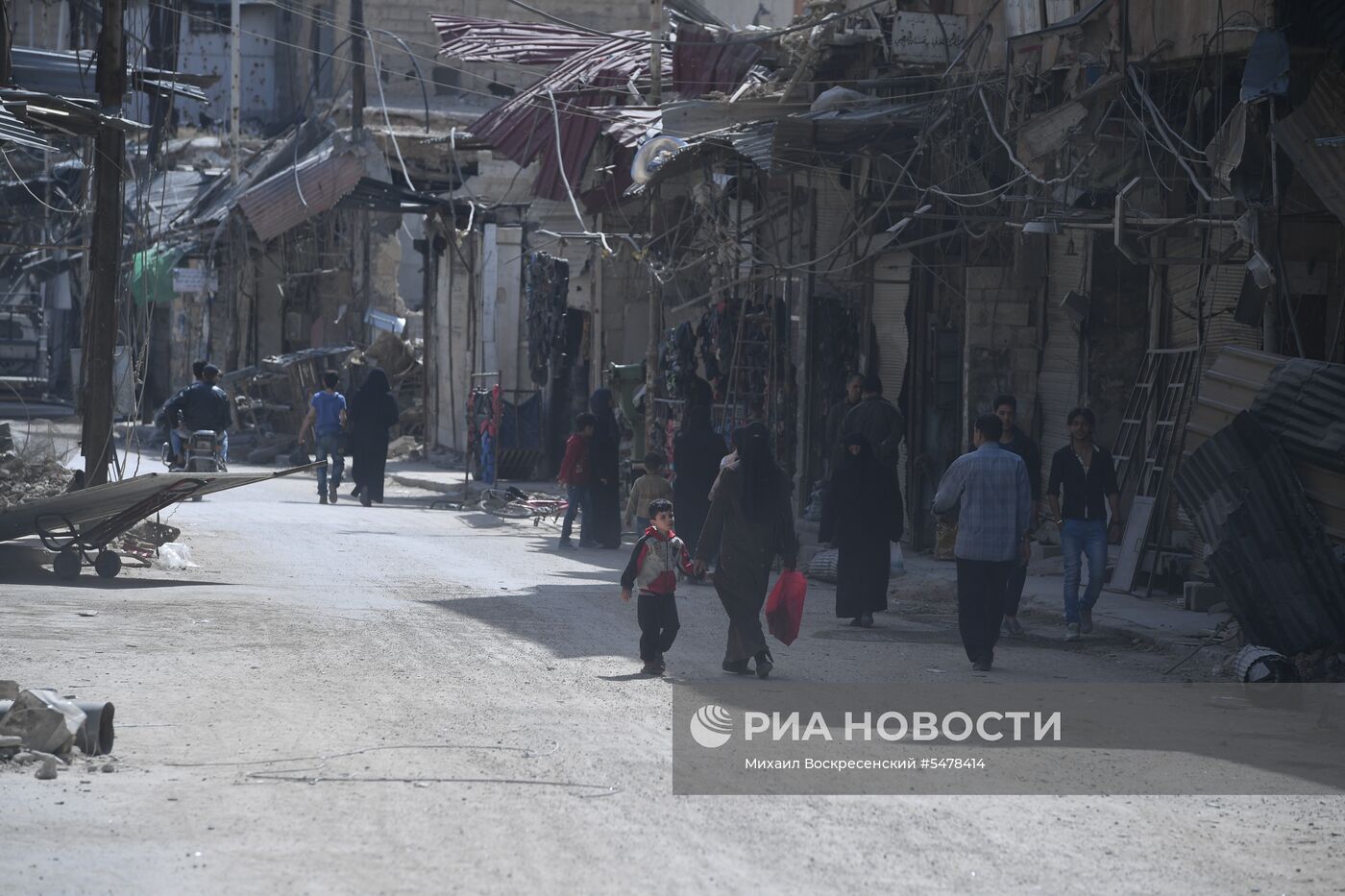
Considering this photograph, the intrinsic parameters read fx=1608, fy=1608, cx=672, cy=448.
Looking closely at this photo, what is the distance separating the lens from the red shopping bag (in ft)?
29.6

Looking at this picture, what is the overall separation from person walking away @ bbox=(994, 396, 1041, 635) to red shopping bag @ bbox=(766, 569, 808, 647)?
5.89 ft

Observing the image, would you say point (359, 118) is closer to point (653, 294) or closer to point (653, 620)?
point (653, 294)

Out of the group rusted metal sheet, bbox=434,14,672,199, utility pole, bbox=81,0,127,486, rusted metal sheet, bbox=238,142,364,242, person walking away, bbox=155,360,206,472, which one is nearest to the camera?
utility pole, bbox=81,0,127,486

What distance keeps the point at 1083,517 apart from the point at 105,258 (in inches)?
325

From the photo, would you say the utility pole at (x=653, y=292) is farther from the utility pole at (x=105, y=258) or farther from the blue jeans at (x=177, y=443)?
the utility pole at (x=105, y=258)

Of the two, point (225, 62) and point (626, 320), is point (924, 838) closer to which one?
point (626, 320)

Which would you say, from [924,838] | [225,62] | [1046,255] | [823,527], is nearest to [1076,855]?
[924,838]

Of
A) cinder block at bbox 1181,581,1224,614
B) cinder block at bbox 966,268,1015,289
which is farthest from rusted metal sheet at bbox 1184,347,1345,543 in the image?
cinder block at bbox 966,268,1015,289

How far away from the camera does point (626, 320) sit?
2334 cm

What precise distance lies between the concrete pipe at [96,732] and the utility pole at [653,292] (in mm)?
11703

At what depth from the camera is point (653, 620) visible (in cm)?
898

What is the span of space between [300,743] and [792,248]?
12.5m

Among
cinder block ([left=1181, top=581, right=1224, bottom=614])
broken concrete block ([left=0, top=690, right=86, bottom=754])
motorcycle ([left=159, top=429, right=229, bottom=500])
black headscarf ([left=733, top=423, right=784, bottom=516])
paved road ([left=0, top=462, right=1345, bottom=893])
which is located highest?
black headscarf ([left=733, top=423, right=784, bottom=516])

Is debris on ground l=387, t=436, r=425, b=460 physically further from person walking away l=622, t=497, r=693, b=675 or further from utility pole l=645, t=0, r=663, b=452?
person walking away l=622, t=497, r=693, b=675
